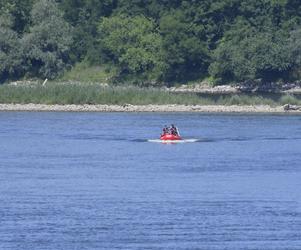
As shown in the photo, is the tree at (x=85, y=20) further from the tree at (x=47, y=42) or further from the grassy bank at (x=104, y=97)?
the grassy bank at (x=104, y=97)

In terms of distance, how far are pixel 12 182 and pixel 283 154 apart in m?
14.6

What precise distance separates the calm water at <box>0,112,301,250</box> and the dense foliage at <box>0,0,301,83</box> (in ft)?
98.0

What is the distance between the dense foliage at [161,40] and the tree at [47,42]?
0.06 m

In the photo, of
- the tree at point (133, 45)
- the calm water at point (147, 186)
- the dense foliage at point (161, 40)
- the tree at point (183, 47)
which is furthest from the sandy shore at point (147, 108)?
the tree at point (133, 45)

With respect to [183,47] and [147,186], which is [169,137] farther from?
[183,47]

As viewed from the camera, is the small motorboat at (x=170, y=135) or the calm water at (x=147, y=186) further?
the small motorboat at (x=170, y=135)

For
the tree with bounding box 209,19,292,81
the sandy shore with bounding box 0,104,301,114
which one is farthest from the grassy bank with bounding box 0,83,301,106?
the tree with bounding box 209,19,292,81

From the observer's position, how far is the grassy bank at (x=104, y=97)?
94938mm

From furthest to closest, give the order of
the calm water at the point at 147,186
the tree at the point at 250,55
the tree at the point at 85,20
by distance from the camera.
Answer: the tree at the point at 85,20 → the tree at the point at 250,55 → the calm water at the point at 147,186

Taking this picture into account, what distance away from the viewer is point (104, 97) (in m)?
95.2

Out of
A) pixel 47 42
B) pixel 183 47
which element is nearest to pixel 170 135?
pixel 47 42

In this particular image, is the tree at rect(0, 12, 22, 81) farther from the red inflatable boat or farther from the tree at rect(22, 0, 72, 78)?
the red inflatable boat

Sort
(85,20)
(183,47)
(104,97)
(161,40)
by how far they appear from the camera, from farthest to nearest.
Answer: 1. (85,20)
2. (161,40)
3. (183,47)
4. (104,97)

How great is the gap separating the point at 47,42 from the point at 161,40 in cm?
860
